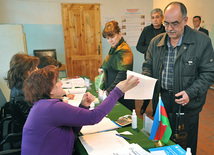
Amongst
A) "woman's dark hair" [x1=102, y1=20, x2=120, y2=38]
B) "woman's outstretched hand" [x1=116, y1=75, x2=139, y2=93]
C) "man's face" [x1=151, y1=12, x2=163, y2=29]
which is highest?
"man's face" [x1=151, y1=12, x2=163, y2=29]

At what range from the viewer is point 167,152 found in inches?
41.2

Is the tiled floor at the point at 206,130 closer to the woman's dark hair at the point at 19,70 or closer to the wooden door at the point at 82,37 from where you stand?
the wooden door at the point at 82,37

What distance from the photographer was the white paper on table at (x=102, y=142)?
43.4 inches

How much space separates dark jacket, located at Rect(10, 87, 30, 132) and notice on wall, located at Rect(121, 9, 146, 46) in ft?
13.8

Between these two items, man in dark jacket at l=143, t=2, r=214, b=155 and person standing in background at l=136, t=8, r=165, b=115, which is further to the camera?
person standing in background at l=136, t=8, r=165, b=115

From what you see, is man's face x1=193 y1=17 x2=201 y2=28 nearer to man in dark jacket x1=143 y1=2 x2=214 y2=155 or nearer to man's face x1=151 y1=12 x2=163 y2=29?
man's face x1=151 y1=12 x2=163 y2=29

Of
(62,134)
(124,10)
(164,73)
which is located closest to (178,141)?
(164,73)

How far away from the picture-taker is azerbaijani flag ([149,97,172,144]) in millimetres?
1101

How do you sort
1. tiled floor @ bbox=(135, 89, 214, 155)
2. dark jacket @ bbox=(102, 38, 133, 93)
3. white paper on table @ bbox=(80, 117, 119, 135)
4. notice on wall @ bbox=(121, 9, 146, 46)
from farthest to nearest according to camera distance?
notice on wall @ bbox=(121, 9, 146, 46)
tiled floor @ bbox=(135, 89, 214, 155)
dark jacket @ bbox=(102, 38, 133, 93)
white paper on table @ bbox=(80, 117, 119, 135)

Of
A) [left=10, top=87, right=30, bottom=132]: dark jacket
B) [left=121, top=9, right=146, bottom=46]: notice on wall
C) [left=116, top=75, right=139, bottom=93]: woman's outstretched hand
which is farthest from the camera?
[left=121, top=9, right=146, bottom=46]: notice on wall

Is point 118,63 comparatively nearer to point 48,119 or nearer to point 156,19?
point 48,119

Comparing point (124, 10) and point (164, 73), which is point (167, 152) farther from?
point (124, 10)

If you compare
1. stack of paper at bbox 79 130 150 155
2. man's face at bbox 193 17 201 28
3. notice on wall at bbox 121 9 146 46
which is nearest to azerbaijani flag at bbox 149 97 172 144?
stack of paper at bbox 79 130 150 155

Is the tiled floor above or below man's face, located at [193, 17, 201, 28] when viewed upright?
below
